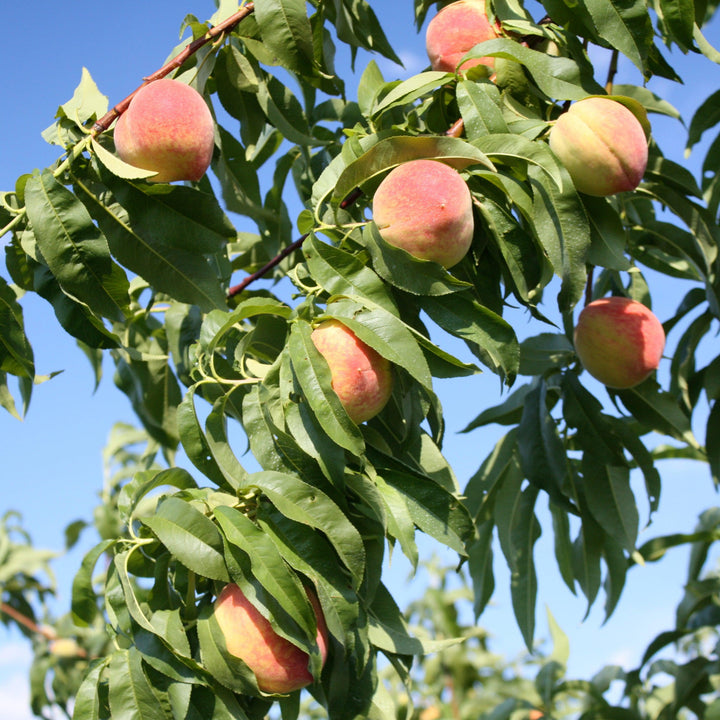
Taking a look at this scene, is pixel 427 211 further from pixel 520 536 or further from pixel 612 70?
pixel 520 536

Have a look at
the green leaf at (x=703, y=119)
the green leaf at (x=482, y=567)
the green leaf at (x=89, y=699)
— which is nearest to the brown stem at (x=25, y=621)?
the green leaf at (x=482, y=567)

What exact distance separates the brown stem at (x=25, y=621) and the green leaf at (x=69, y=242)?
3444 millimetres

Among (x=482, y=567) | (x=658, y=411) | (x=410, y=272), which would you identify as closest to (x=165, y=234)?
(x=410, y=272)

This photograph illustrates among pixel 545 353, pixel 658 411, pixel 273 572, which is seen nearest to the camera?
pixel 273 572

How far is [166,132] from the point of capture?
4.58 ft

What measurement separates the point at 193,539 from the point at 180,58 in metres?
0.95

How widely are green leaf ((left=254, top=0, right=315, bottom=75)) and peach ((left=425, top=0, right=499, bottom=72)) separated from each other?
0.33 meters

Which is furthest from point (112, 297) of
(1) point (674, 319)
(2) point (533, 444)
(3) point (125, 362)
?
(1) point (674, 319)

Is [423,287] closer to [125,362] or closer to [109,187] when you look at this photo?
[109,187]

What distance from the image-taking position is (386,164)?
4.44ft

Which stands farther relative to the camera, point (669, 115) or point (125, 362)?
point (125, 362)

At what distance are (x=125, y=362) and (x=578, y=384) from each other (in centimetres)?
118

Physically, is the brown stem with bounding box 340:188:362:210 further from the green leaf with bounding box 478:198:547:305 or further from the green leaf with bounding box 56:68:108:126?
the green leaf with bounding box 56:68:108:126

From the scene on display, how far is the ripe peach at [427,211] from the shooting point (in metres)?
1.25
